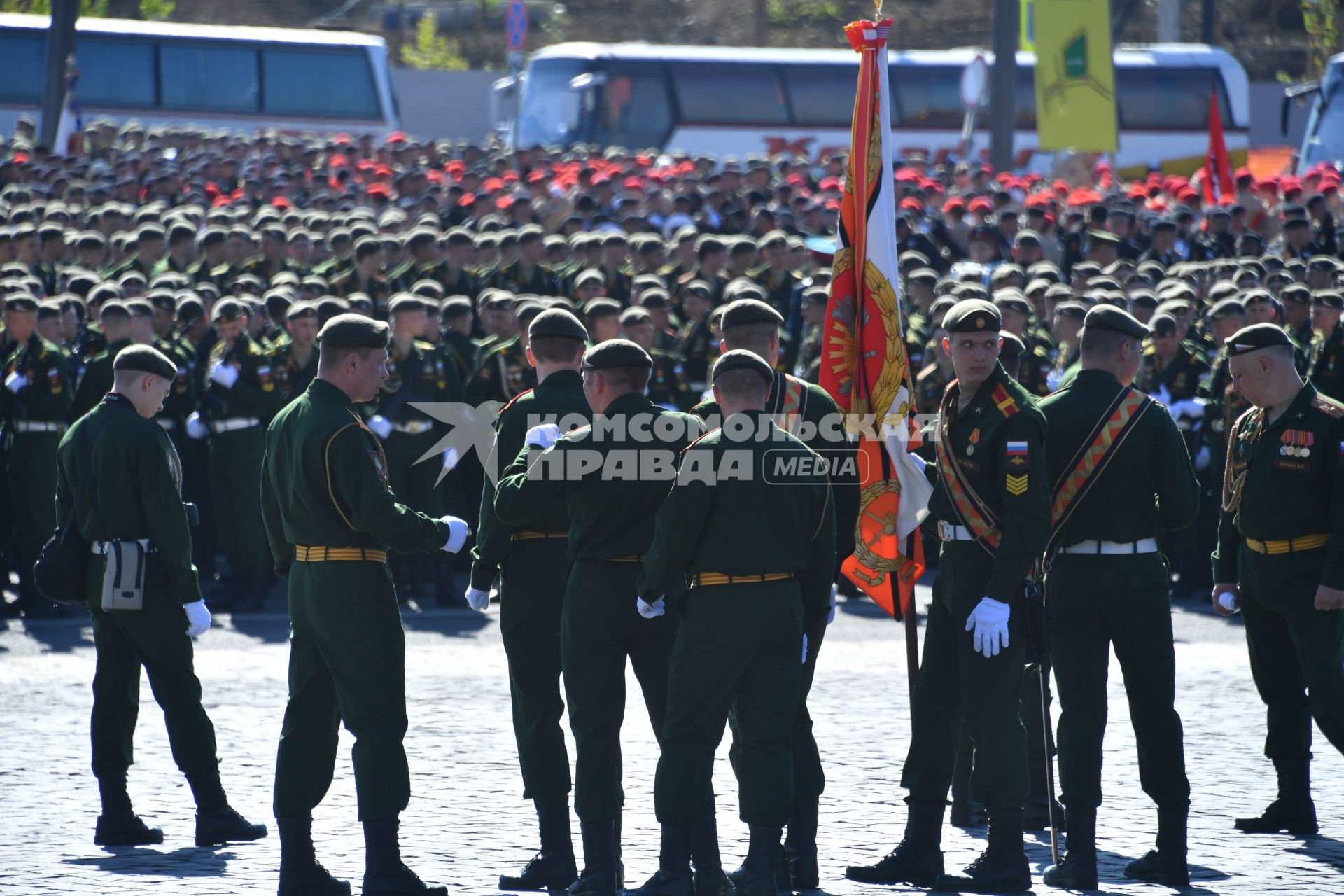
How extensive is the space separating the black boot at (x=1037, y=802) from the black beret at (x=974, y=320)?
1.84m

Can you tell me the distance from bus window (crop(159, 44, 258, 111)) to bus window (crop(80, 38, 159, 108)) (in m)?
0.31

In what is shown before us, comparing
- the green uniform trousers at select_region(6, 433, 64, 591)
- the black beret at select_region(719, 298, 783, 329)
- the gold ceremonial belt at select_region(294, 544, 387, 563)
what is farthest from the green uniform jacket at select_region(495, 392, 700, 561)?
the green uniform trousers at select_region(6, 433, 64, 591)

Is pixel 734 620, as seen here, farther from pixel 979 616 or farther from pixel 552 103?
pixel 552 103

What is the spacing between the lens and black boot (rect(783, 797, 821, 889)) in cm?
598

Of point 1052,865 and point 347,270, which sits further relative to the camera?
point 347,270

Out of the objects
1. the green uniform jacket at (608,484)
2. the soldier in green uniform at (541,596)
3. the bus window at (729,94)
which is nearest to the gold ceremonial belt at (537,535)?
the soldier in green uniform at (541,596)

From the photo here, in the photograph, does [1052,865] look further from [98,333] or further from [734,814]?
[98,333]

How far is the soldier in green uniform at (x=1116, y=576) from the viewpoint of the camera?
242 inches

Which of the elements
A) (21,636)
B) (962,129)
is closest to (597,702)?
(21,636)

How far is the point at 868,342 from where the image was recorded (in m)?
7.36

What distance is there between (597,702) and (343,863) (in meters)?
1.13

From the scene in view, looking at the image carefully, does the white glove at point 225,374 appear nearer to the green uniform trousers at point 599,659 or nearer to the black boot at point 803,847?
the green uniform trousers at point 599,659

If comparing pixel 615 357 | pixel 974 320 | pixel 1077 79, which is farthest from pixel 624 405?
pixel 1077 79

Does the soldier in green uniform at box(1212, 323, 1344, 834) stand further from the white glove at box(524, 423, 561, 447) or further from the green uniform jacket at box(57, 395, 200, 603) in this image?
the green uniform jacket at box(57, 395, 200, 603)
